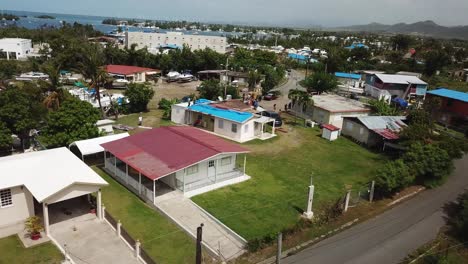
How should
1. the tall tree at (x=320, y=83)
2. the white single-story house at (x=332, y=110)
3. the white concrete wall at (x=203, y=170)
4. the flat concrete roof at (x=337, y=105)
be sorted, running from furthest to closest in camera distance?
the tall tree at (x=320, y=83) → the flat concrete roof at (x=337, y=105) → the white single-story house at (x=332, y=110) → the white concrete wall at (x=203, y=170)

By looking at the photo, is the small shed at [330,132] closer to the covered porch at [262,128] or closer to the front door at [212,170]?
the covered porch at [262,128]

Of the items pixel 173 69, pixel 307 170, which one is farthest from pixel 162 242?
pixel 173 69

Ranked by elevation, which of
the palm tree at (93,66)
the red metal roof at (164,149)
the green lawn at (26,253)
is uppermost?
the palm tree at (93,66)

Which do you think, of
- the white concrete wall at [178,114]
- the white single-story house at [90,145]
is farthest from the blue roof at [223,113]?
the white single-story house at [90,145]

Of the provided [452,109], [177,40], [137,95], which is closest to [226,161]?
[137,95]

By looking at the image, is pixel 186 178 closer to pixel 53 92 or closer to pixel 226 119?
pixel 226 119

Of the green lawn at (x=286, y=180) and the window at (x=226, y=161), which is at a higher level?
the window at (x=226, y=161)

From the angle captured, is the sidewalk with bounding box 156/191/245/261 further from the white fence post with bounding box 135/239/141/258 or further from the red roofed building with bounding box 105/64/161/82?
the red roofed building with bounding box 105/64/161/82
